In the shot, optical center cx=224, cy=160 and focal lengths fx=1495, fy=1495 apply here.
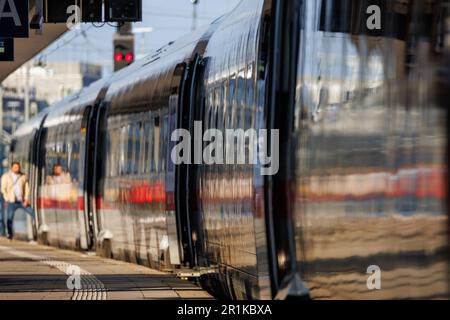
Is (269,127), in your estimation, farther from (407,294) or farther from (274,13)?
(407,294)

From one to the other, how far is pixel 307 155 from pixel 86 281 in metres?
9.77

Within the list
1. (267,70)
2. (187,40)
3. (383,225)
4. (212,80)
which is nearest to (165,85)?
(187,40)

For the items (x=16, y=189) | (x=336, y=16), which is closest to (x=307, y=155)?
(x=336, y=16)

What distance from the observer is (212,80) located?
15477 millimetres

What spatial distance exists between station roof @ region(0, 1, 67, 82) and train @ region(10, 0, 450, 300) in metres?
6.62

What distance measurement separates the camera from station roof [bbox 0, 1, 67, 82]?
89.8 feet

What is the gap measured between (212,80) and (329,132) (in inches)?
268

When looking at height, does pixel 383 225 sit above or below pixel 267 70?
below

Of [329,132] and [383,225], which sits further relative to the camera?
[329,132]

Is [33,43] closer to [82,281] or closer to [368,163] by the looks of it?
[82,281]

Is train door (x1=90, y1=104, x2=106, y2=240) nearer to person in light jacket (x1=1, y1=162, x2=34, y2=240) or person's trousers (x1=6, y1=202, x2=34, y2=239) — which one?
person in light jacket (x1=1, y1=162, x2=34, y2=240)

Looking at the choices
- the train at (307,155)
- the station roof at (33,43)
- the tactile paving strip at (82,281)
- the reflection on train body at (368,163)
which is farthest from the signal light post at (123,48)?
the reflection on train body at (368,163)

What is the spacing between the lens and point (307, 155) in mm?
9406

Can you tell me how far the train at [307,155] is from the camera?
634 cm
